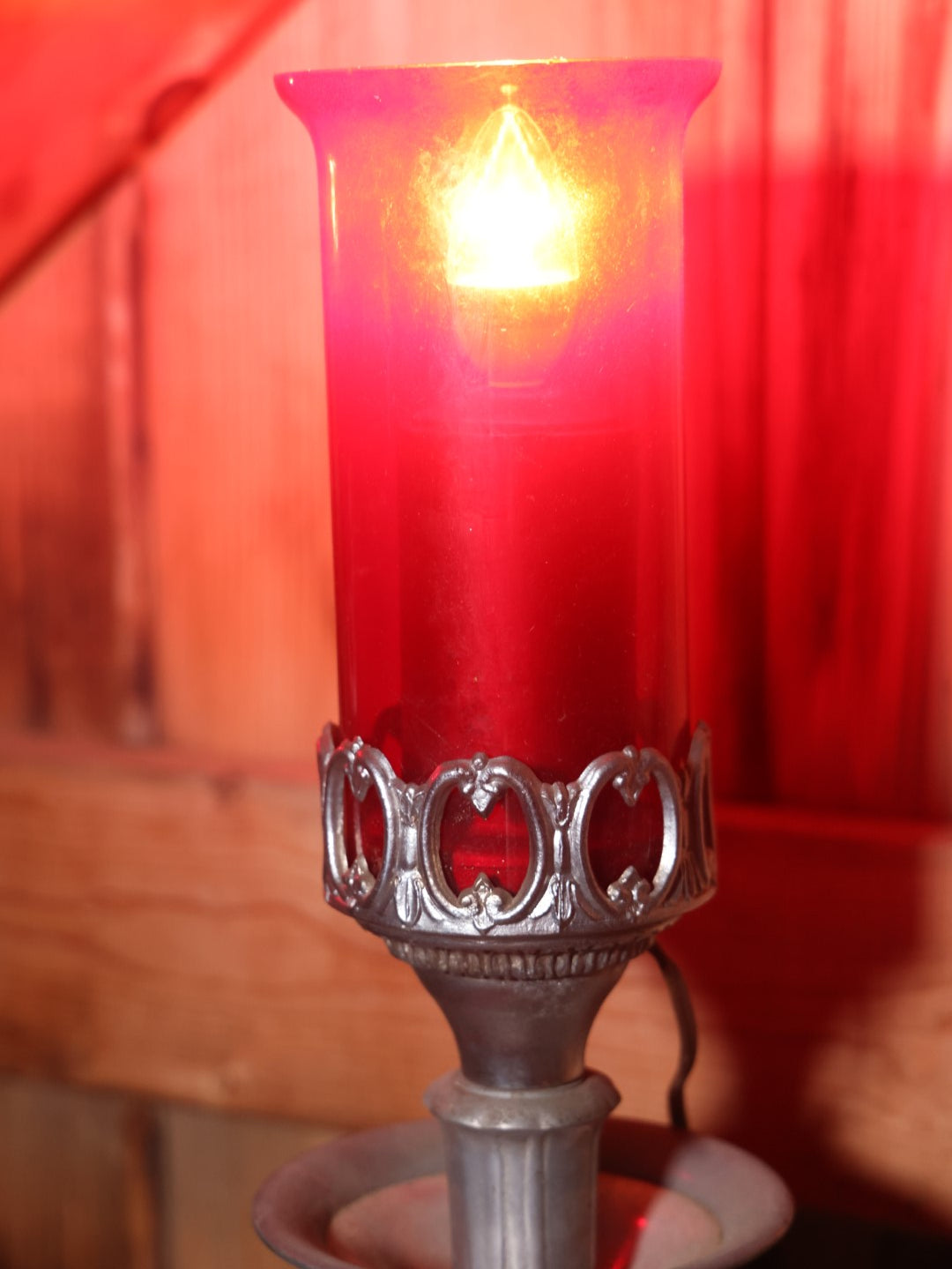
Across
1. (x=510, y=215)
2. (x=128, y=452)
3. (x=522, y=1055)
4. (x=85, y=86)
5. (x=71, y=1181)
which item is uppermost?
(x=85, y=86)

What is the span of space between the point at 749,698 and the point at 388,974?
295mm

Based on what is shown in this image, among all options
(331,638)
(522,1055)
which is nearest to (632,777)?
(522,1055)

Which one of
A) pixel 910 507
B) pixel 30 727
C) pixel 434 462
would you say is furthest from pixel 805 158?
pixel 30 727

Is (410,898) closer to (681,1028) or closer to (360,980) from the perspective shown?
(681,1028)

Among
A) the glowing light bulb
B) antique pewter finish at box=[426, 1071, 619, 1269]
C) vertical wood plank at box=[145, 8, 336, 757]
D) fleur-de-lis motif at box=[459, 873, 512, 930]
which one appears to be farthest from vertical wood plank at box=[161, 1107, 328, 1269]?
the glowing light bulb

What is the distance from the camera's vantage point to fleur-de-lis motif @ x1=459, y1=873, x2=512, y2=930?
25.1 inches

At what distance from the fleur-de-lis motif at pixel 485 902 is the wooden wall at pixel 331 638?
31 cm

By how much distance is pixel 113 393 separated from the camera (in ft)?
3.52

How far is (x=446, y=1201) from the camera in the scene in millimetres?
780

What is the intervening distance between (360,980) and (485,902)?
42cm

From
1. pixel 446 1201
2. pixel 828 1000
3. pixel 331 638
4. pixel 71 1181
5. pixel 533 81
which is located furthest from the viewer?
pixel 71 1181

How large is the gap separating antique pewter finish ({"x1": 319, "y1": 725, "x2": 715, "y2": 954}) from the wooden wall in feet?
0.84

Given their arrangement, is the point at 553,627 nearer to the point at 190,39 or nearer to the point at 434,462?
the point at 434,462

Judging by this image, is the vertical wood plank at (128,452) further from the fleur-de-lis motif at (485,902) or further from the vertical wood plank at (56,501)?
the fleur-de-lis motif at (485,902)
